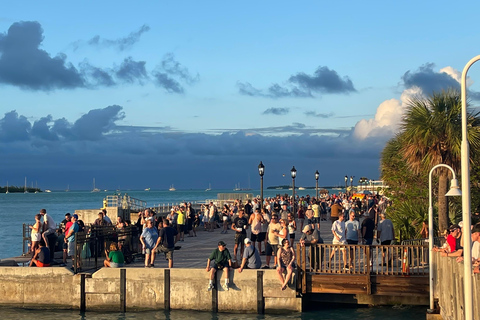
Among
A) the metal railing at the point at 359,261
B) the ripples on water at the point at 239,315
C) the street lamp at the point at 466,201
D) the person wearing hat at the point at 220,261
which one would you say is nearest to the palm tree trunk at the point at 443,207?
the metal railing at the point at 359,261

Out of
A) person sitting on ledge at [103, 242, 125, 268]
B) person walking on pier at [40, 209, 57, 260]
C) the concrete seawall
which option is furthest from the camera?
person walking on pier at [40, 209, 57, 260]

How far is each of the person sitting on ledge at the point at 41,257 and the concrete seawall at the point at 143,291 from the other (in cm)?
40

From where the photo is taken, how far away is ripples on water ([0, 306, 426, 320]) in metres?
19.1

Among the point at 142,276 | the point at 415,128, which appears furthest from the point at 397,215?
the point at 142,276

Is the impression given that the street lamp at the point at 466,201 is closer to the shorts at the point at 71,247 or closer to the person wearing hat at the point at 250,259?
the person wearing hat at the point at 250,259

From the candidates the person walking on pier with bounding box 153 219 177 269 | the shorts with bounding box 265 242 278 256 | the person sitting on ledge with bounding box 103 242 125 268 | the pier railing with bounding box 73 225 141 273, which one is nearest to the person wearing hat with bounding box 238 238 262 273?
the shorts with bounding box 265 242 278 256

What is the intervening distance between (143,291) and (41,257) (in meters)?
3.74

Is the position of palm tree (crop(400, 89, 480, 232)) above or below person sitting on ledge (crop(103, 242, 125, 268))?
above

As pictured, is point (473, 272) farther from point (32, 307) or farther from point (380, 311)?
point (32, 307)

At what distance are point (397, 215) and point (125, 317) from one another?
11371 mm

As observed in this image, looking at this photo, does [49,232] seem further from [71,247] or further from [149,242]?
[149,242]

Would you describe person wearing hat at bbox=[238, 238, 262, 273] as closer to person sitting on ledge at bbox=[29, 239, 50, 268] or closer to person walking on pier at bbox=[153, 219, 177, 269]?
person walking on pier at bbox=[153, 219, 177, 269]

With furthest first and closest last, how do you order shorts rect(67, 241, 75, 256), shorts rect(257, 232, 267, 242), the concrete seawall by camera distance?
shorts rect(257, 232, 267, 242) < shorts rect(67, 241, 75, 256) < the concrete seawall

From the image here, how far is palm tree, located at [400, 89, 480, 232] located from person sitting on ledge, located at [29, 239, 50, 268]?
44.4ft
